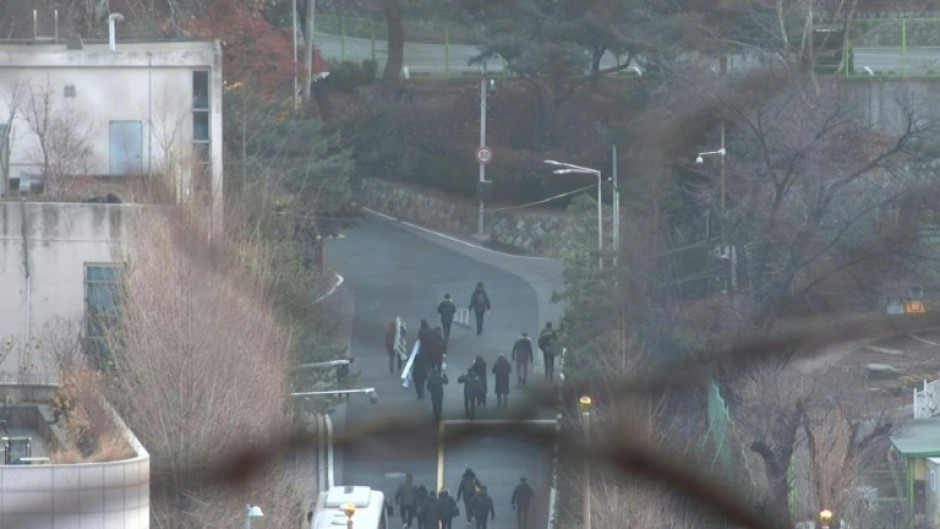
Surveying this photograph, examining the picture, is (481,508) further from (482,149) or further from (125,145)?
(482,149)

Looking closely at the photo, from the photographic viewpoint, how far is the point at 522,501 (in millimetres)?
11555

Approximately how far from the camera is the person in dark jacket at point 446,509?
11.5m

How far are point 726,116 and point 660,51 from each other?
2.36 meters

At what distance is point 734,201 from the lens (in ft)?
57.4

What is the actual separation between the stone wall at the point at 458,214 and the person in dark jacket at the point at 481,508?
8241mm

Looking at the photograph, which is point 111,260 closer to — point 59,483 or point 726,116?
point 59,483

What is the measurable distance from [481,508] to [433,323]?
18.4 feet

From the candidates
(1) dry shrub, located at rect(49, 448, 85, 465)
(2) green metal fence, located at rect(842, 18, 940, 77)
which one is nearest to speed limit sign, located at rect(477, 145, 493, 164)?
(2) green metal fence, located at rect(842, 18, 940, 77)

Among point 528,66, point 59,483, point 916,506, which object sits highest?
point 528,66

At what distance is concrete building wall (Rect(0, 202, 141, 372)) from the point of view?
12.5 metres

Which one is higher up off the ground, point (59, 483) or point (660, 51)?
point (660, 51)

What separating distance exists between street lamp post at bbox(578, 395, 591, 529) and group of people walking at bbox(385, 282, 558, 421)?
1.17 metres

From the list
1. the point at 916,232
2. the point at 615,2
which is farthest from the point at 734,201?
the point at 615,2

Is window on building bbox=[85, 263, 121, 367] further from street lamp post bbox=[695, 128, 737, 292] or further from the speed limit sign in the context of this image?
the speed limit sign
